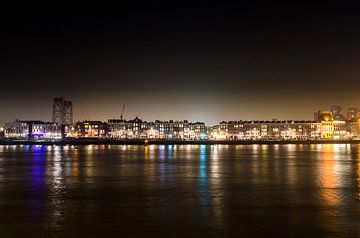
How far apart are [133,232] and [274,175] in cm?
2219

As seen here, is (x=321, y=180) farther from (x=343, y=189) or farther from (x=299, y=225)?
(x=299, y=225)

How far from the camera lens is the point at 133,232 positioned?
A: 16812 mm

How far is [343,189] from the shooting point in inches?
1112

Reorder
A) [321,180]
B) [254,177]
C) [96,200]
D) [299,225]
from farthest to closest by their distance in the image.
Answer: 1. [254,177]
2. [321,180]
3. [96,200]
4. [299,225]

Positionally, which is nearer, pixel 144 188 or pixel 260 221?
pixel 260 221

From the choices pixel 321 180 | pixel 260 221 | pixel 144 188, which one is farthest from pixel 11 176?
pixel 260 221

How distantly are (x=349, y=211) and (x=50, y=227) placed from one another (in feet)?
36.7

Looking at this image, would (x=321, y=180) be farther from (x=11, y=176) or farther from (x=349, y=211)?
(x=11, y=176)

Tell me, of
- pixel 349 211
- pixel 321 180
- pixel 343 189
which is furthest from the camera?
pixel 321 180

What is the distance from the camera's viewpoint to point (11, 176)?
37.3 metres

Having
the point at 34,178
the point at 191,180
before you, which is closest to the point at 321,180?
the point at 191,180

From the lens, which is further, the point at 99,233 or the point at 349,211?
the point at 349,211

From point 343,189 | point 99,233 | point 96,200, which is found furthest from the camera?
point 343,189

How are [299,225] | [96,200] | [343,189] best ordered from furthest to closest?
[343,189], [96,200], [299,225]
